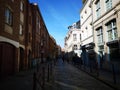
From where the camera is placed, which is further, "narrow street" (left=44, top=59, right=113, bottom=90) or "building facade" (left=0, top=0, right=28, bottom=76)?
"building facade" (left=0, top=0, right=28, bottom=76)

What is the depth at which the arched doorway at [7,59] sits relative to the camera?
13883 millimetres

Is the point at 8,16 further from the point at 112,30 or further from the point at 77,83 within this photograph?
the point at 112,30

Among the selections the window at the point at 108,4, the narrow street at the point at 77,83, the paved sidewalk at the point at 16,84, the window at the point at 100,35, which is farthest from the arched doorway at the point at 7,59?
the window at the point at 108,4

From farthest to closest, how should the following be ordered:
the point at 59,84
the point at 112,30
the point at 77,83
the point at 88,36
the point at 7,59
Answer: the point at 88,36 < the point at 112,30 < the point at 7,59 < the point at 77,83 < the point at 59,84

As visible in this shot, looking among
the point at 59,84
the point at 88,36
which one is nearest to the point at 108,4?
the point at 88,36

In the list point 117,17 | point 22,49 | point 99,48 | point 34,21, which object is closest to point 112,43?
point 117,17

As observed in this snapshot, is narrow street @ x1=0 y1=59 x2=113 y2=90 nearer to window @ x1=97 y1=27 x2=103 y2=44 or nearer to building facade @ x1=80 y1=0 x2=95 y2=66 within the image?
window @ x1=97 y1=27 x2=103 y2=44

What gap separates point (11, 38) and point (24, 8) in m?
7.63

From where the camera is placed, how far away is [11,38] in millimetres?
16156

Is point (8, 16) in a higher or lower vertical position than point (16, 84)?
higher

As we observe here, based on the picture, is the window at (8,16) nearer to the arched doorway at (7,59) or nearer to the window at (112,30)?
the arched doorway at (7,59)

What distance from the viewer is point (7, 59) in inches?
601

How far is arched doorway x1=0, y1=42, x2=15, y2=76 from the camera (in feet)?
45.5

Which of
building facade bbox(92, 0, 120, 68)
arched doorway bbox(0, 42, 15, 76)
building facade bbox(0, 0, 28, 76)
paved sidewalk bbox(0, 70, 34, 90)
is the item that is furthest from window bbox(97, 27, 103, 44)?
paved sidewalk bbox(0, 70, 34, 90)
